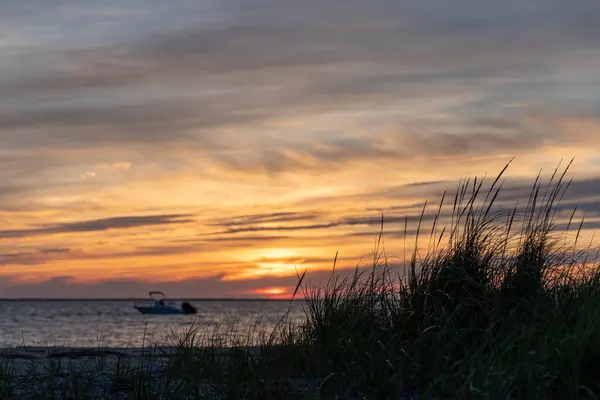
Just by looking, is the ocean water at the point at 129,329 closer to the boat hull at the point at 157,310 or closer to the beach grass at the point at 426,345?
the beach grass at the point at 426,345

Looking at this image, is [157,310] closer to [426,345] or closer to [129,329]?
[129,329]

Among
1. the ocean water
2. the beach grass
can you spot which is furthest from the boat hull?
the beach grass

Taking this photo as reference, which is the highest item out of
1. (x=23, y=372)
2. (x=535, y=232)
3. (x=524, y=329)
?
(x=535, y=232)

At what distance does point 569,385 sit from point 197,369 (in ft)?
9.26

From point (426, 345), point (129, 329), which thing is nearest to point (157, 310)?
point (129, 329)

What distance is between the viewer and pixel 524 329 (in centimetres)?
650

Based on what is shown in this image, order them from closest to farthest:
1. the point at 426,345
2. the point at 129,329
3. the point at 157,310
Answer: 1. the point at 426,345
2. the point at 129,329
3. the point at 157,310

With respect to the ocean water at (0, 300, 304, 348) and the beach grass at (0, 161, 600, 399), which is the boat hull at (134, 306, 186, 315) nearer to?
the ocean water at (0, 300, 304, 348)

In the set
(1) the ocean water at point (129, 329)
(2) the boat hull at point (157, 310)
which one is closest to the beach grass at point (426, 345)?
(1) the ocean water at point (129, 329)

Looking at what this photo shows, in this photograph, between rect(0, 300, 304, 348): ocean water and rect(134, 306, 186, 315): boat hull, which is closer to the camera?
rect(0, 300, 304, 348): ocean water

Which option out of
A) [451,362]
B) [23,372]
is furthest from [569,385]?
[23,372]

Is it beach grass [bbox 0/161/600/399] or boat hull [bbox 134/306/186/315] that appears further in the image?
boat hull [bbox 134/306/186/315]

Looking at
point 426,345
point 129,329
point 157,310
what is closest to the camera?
point 426,345

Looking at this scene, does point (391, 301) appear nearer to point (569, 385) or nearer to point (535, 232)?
point (535, 232)
